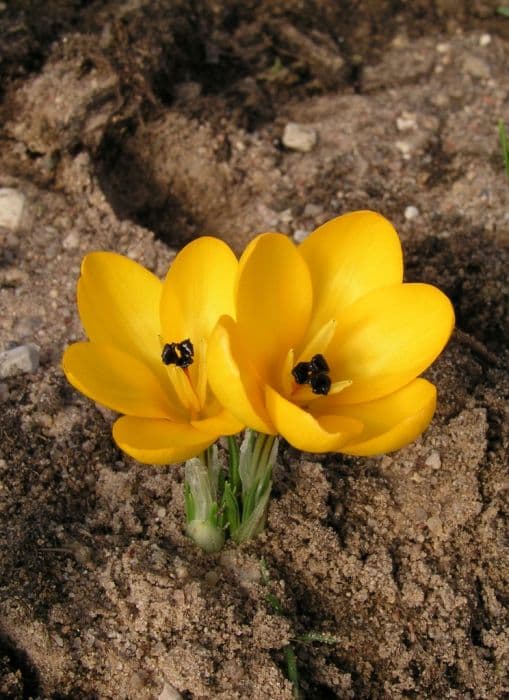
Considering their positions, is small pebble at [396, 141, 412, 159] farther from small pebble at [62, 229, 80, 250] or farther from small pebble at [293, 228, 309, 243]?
small pebble at [62, 229, 80, 250]

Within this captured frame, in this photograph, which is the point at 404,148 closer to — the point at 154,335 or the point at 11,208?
the point at 11,208

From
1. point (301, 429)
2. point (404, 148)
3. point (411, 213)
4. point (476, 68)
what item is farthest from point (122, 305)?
point (476, 68)

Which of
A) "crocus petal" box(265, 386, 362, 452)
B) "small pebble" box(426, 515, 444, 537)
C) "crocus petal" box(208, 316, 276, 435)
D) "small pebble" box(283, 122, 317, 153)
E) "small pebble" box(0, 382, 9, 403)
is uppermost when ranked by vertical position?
"crocus petal" box(208, 316, 276, 435)

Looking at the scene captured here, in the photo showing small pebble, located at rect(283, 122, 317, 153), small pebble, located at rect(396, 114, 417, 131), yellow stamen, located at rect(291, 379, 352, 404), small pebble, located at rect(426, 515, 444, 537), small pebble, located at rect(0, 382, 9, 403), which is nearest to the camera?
yellow stamen, located at rect(291, 379, 352, 404)

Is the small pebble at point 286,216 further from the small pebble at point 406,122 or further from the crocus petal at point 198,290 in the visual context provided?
the crocus petal at point 198,290

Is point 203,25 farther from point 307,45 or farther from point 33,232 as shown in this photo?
point 33,232

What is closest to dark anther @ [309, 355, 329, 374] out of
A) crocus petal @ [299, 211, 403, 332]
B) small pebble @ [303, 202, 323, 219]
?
crocus petal @ [299, 211, 403, 332]
